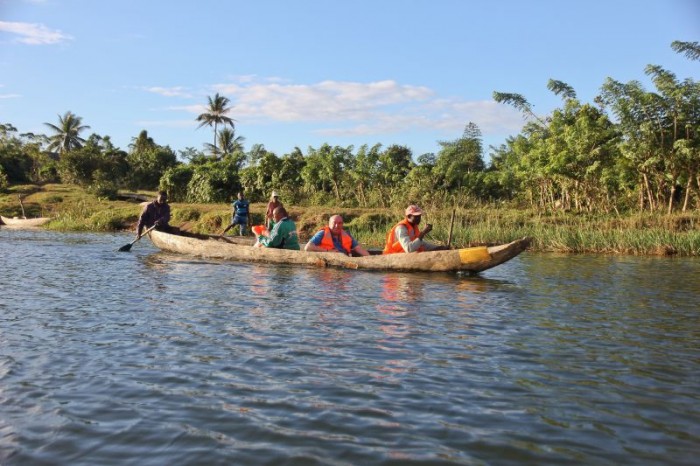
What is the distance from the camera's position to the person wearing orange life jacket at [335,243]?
12516mm

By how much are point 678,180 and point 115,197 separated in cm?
2476

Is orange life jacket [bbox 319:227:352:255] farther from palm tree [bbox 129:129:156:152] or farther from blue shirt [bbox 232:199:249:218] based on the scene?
palm tree [bbox 129:129:156:152]

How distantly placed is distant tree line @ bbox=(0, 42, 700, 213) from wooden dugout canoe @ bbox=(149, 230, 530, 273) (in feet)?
31.6

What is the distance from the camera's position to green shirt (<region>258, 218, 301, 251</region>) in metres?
12.9

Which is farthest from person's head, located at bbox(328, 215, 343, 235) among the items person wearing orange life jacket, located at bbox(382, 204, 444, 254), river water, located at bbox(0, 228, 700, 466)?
river water, located at bbox(0, 228, 700, 466)

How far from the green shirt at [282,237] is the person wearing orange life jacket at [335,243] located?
1.89ft

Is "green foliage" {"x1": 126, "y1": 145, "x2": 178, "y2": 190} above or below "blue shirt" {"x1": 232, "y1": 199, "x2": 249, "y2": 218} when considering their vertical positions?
above

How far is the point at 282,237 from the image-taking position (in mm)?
12977

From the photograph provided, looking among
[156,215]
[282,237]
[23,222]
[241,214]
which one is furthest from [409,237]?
[23,222]

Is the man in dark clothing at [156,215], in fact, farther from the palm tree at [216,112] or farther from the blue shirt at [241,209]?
the palm tree at [216,112]

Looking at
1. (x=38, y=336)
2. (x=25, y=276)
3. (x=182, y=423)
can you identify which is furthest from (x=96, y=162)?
(x=182, y=423)

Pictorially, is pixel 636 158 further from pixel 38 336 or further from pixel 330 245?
pixel 38 336

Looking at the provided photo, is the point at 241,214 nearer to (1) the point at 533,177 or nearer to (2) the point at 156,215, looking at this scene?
(2) the point at 156,215

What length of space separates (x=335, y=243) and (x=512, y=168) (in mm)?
16154
